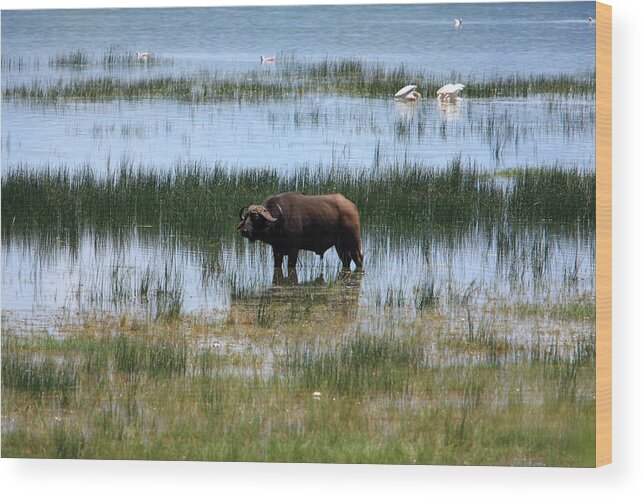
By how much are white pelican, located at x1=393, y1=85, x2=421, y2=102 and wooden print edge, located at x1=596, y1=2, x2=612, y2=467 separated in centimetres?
131

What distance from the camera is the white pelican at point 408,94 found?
1095 cm

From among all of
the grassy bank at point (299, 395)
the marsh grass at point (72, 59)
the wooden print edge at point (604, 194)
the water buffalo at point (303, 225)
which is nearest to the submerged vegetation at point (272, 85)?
the marsh grass at point (72, 59)

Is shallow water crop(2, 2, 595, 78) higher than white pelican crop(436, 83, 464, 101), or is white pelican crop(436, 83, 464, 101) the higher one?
shallow water crop(2, 2, 595, 78)

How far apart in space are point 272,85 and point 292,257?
1260mm

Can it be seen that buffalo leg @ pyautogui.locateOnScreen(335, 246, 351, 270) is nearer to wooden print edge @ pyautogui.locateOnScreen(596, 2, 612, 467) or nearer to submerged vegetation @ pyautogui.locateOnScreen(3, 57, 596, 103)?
submerged vegetation @ pyautogui.locateOnScreen(3, 57, 596, 103)

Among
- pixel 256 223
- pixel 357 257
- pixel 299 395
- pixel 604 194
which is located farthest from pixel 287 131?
pixel 604 194

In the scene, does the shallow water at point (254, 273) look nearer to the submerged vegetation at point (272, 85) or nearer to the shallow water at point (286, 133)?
the shallow water at point (286, 133)

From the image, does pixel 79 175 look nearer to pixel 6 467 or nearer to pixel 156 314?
pixel 156 314

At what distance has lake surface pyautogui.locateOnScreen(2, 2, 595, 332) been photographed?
1072 centimetres

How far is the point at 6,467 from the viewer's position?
10789 millimetres

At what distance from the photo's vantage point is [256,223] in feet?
37.2

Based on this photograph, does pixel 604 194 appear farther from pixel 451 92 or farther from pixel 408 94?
pixel 408 94

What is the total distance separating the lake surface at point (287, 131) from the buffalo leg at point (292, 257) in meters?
0.08

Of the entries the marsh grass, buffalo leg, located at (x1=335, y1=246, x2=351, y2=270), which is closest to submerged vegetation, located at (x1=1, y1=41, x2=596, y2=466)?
the marsh grass
